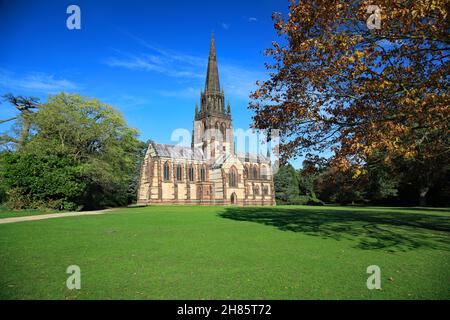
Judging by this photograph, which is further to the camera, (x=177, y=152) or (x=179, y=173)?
(x=177, y=152)

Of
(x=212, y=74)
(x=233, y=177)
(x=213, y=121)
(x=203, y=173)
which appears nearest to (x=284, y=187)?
(x=233, y=177)

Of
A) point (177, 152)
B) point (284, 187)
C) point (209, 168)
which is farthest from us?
point (284, 187)

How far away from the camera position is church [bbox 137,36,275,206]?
53.9 meters

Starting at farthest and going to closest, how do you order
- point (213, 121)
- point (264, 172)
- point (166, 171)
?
1. point (264, 172)
2. point (213, 121)
3. point (166, 171)

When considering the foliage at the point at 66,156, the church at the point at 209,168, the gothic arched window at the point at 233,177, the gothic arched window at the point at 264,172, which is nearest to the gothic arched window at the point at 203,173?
the church at the point at 209,168

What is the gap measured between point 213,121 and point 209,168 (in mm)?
10738

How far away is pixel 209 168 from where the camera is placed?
60.2 meters

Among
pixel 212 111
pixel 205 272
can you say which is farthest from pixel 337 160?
pixel 212 111

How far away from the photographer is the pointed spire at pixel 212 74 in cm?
6462

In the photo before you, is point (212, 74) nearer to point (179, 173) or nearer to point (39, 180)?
point (179, 173)

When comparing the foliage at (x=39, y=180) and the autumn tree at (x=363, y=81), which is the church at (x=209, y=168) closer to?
the foliage at (x=39, y=180)

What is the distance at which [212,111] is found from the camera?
63188 millimetres
